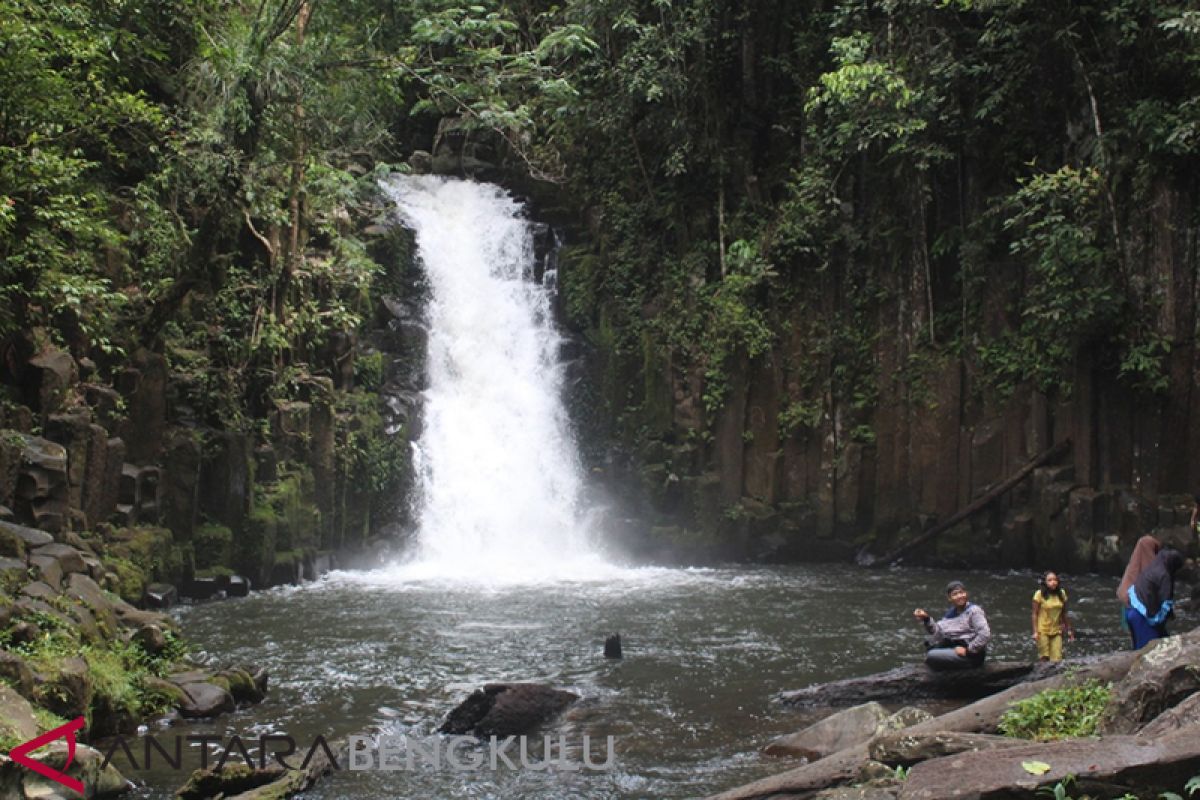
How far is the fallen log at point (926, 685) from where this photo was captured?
1004 cm

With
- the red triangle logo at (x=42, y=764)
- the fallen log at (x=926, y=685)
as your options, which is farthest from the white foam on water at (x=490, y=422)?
the red triangle logo at (x=42, y=764)

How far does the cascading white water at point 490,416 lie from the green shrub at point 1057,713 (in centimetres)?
1274

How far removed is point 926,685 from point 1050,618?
1755 millimetres

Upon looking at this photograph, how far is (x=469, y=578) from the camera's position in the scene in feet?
63.5

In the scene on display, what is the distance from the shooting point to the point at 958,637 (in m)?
10.2

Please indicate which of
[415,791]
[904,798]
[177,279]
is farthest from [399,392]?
[904,798]

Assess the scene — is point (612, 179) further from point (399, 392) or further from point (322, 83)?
point (322, 83)

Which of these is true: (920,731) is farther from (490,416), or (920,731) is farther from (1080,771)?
(490,416)

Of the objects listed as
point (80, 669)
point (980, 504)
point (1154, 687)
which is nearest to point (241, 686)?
point (80, 669)

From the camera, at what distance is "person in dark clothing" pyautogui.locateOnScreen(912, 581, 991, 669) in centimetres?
1010

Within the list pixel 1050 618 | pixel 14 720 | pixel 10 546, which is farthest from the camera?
pixel 10 546

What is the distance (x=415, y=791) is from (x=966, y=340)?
1649 centimetres

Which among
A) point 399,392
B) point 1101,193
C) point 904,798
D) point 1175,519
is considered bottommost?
point 904,798

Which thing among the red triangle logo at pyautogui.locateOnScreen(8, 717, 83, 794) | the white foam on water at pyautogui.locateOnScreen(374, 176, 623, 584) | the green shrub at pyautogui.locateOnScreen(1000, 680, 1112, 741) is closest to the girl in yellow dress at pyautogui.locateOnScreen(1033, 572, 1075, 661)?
the green shrub at pyautogui.locateOnScreen(1000, 680, 1112, 741)
